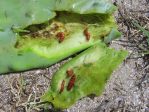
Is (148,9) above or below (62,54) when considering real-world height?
above

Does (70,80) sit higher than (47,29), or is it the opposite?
(47,29)

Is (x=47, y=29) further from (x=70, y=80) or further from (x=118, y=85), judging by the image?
(x=118, y=85)

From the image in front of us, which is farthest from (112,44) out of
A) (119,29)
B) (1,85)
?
(1,85)

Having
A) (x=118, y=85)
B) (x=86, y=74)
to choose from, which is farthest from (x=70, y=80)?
(x=118, y=85)

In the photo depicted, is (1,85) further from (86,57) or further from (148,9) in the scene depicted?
(148,9)
